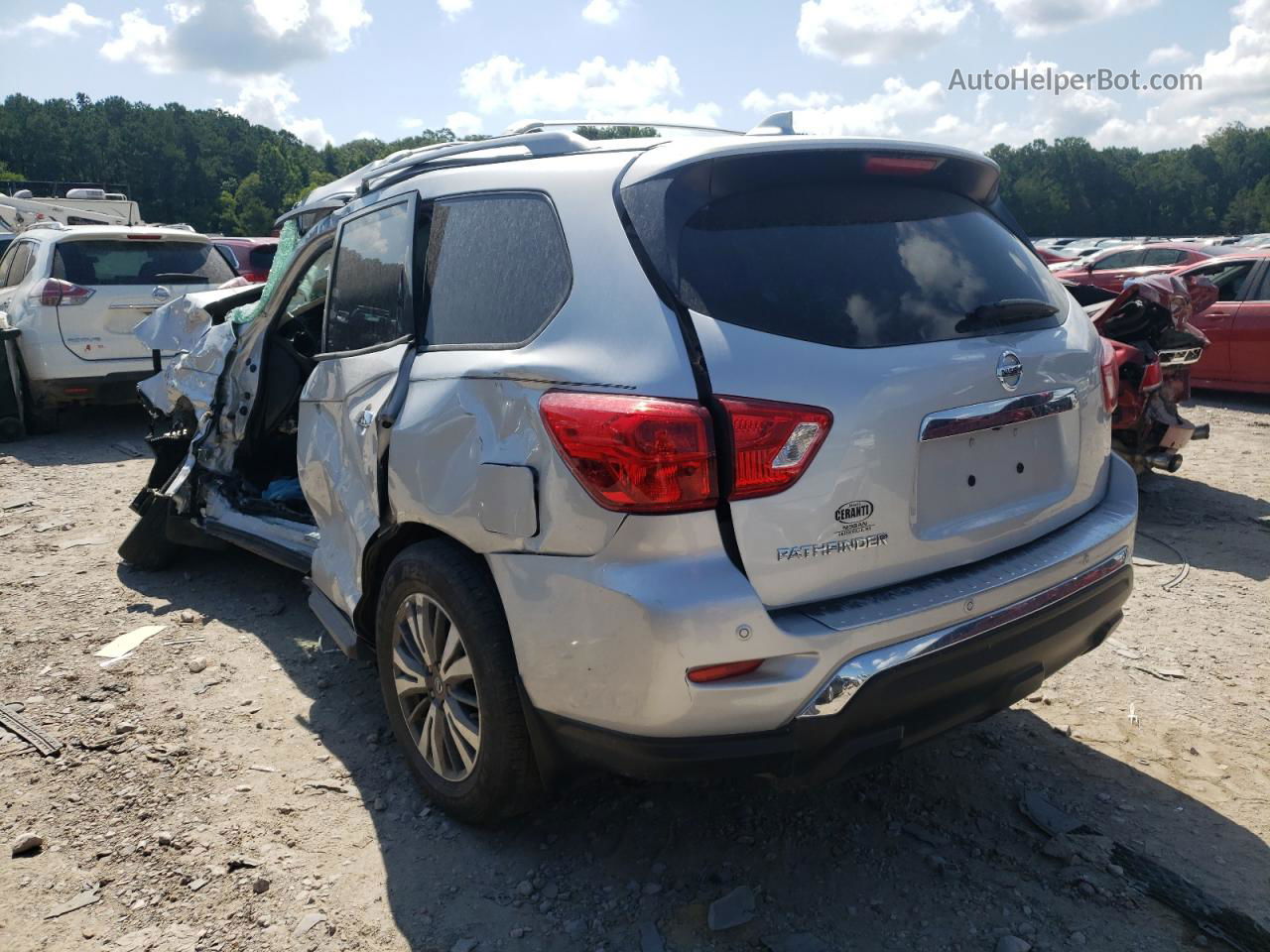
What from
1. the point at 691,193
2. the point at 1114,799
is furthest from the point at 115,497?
the point at 1114,799

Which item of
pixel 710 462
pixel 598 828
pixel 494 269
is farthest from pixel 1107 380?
pixel 598 828

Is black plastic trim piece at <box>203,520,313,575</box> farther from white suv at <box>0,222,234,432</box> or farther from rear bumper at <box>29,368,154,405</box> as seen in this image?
rear bumper at <box>29,368,154,405</box>

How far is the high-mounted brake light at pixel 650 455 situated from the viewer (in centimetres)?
226

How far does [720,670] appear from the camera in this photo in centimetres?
228

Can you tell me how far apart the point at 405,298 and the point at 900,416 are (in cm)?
167

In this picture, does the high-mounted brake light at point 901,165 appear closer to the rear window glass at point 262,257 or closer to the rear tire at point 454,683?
the rear tire at point 454,683

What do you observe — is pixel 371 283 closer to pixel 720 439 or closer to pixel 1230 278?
pixel 720 439

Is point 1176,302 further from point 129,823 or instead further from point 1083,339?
point 129,823

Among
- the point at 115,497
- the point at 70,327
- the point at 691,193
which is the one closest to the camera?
the point at 691,193

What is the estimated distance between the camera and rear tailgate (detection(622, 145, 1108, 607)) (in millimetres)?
2324

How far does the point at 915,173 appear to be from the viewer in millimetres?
2854

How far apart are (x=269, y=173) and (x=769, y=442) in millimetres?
105058

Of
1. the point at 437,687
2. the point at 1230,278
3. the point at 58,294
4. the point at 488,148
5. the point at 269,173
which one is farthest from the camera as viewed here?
the point at 269,173

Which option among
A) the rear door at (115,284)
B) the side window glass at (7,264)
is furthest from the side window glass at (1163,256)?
the side window glass at (7,264)
